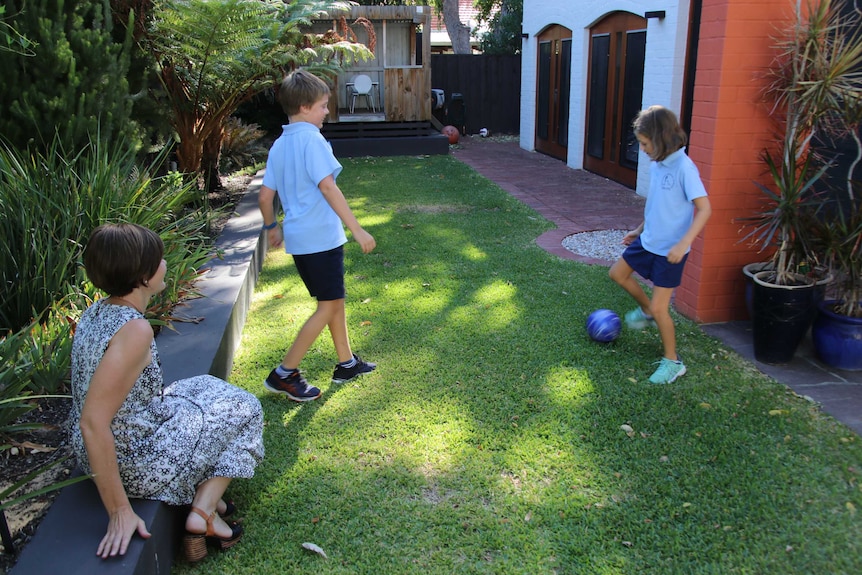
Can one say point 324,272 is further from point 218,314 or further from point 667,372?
point 667,372

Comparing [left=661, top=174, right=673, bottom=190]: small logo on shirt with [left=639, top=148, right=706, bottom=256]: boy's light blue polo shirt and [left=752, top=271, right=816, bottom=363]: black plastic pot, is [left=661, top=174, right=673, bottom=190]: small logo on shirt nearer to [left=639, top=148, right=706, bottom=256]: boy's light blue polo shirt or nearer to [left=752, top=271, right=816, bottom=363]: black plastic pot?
[left=639, top=148, right=706, bottom=256]: boy's light blue polo shirt

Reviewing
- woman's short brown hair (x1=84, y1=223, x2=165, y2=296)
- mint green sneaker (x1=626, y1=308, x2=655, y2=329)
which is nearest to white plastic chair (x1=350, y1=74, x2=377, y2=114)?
mint green sneaker (x1=626, y1=308, x2=655, y2=329)

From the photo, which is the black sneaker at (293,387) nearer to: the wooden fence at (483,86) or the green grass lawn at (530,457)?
the green grass lawn at (530,457)

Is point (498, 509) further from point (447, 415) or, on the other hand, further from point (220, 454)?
point (220, 454)

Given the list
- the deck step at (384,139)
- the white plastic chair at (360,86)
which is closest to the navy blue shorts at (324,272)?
the deck step at (384,139)

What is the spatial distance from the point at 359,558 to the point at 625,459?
134 centimetres

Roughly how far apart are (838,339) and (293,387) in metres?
3.15

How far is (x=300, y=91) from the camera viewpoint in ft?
11.4

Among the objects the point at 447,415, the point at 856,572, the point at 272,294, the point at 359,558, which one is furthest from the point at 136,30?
the point at 856,572

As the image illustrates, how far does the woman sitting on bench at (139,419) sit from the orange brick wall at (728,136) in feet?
10.8

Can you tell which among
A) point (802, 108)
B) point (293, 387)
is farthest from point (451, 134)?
point (293, 387)

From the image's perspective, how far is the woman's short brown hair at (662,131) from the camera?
12.3 feet

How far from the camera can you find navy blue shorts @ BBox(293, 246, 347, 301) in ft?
12.0

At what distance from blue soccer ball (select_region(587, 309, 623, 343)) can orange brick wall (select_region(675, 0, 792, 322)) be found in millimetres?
780
